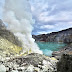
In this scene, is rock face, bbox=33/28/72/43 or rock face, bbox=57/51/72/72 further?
rock face, bbox=33/28/72/43

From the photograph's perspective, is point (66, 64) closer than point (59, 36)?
Yes

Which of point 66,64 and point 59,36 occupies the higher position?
point 59,36

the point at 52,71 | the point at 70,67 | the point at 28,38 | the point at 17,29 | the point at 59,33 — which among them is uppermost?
the point at 59,33

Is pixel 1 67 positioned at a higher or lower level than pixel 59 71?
higher

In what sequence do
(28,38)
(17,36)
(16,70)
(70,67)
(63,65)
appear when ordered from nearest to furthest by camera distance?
1. (70,67)
2. (63,65)
3. (16,70)
4. (17,36)
5. (28,38)

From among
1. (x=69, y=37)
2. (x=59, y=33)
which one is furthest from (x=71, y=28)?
(x=59, y=33)

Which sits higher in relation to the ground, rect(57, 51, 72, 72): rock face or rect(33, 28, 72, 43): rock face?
rect(33, 28, 72, 43): rock face

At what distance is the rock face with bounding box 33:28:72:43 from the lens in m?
67.6

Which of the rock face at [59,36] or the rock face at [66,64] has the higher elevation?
the rock face at [59,36]

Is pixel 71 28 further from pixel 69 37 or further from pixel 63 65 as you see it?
pixel 63 65

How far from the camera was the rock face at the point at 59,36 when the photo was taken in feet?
222

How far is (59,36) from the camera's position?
2977 inches

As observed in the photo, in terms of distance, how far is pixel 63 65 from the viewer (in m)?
3.70

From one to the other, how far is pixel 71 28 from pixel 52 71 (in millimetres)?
69314
